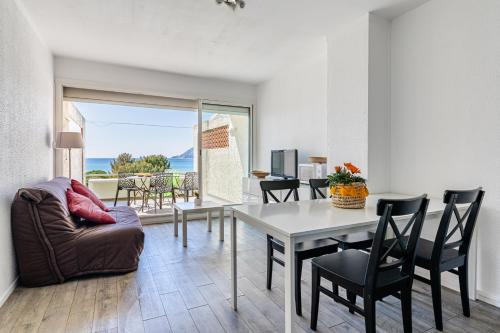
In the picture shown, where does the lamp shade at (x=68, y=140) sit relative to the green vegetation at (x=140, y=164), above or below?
above

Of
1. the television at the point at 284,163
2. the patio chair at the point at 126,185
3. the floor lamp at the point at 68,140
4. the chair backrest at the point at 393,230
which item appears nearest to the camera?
the chair backrest at the point at 393,230

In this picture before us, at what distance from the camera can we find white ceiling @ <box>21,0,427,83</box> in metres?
2.60

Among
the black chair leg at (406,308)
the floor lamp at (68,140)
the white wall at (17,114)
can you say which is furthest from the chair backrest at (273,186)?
the floor lamp at (68,140)

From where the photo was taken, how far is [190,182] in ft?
17.7

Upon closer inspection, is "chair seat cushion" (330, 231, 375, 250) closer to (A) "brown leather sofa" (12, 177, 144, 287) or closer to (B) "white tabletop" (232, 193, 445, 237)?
(B) "white tabletop" (232, 193, 445, 237)

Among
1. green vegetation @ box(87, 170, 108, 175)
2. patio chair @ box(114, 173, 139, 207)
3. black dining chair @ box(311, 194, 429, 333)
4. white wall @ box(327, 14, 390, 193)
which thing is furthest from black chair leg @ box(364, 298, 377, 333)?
green vegetation @ box(87, 170, 108, 175)

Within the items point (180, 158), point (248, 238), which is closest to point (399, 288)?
point (248, 238)

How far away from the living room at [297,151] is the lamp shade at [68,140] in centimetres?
10

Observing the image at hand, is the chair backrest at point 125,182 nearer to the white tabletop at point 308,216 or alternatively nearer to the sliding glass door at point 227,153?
the sliding glass door at point 227,153

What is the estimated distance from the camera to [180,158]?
6809 millimetres

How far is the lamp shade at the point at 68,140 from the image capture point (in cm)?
361

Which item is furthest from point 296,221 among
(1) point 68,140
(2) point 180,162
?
(2) point 180,162

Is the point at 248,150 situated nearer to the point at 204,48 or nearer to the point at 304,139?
the point at 304,139

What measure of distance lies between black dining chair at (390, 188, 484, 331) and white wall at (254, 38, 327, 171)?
6.83 feet
